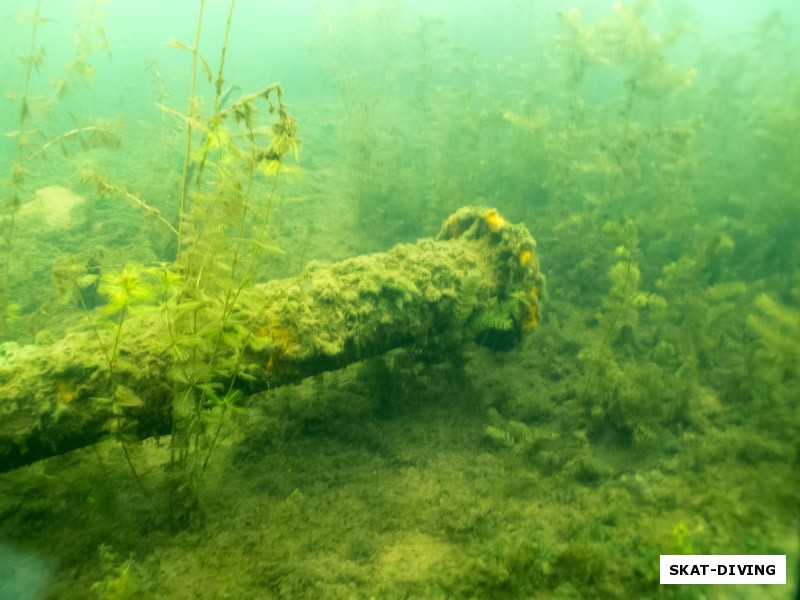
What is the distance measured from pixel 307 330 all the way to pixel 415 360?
1896mm

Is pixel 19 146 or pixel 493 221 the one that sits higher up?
pixel 19 146

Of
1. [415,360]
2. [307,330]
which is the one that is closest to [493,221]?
[415,360]

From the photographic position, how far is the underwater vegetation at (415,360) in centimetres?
315

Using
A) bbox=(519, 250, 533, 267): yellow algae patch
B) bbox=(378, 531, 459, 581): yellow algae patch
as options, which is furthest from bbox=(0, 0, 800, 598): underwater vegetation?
bbox=(519, 250, 533, 267): yellow algae patch

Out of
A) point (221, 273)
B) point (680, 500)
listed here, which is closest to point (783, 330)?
point (680, 500)

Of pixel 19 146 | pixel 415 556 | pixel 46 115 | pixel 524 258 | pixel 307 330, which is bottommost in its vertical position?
pixel 415 556

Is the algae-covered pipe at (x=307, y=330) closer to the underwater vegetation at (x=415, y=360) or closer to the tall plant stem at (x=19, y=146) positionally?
the underwater vegetation at (x=415, y=360)

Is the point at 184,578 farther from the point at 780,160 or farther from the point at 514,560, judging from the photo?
the point at 780,160

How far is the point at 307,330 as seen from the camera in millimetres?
4047

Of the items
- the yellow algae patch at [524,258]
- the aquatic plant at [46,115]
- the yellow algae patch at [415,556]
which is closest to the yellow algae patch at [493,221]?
the yellow algae patch at [524,258]

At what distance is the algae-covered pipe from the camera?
3.30 m

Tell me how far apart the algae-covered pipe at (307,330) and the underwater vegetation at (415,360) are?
0.03 metres

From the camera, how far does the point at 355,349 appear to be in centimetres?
447

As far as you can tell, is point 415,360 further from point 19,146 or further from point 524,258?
point 19,146
